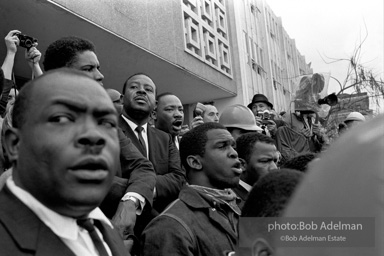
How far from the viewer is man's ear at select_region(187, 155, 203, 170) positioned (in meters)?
3.22

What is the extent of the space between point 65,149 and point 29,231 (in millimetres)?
228

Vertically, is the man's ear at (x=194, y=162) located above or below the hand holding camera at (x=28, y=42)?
below

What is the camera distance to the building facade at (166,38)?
6941 millimetres

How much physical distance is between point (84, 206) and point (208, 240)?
4.34 feet

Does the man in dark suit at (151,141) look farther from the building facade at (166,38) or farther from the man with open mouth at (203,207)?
the building facade at (166,38)

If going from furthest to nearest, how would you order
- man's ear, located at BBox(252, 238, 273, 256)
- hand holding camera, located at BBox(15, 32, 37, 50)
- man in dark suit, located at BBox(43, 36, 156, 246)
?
1. hand holding camera, located at BBox(15, 32, 37, 50)
2. man in dark suit, located at BBox(43, 36, 156, 246)
3. man's ear, located at BBox(252, 238, 273, 256)

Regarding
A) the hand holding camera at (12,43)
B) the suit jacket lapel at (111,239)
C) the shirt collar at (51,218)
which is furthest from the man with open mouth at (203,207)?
the hand holding camera at (12,43)

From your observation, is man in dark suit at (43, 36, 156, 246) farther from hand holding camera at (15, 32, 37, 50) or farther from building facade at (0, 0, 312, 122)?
building facade at (0, 0, 312, 122)

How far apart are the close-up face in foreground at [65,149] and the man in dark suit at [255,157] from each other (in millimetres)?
2503

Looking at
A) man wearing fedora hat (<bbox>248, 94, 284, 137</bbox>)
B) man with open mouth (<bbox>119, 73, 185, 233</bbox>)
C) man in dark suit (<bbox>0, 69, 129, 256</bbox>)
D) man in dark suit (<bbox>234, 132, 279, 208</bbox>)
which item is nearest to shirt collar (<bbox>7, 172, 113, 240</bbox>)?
man in dark suit (<bbox>0, 69, 129, 256</bbox>)

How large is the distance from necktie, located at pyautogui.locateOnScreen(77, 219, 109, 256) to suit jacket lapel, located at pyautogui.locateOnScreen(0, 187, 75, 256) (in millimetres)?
104

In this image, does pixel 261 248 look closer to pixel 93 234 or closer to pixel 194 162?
pixel 93 234

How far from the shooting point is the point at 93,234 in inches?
55.7

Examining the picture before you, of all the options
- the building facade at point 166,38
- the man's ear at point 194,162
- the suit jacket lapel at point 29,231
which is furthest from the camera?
the building facade at point 166,38
